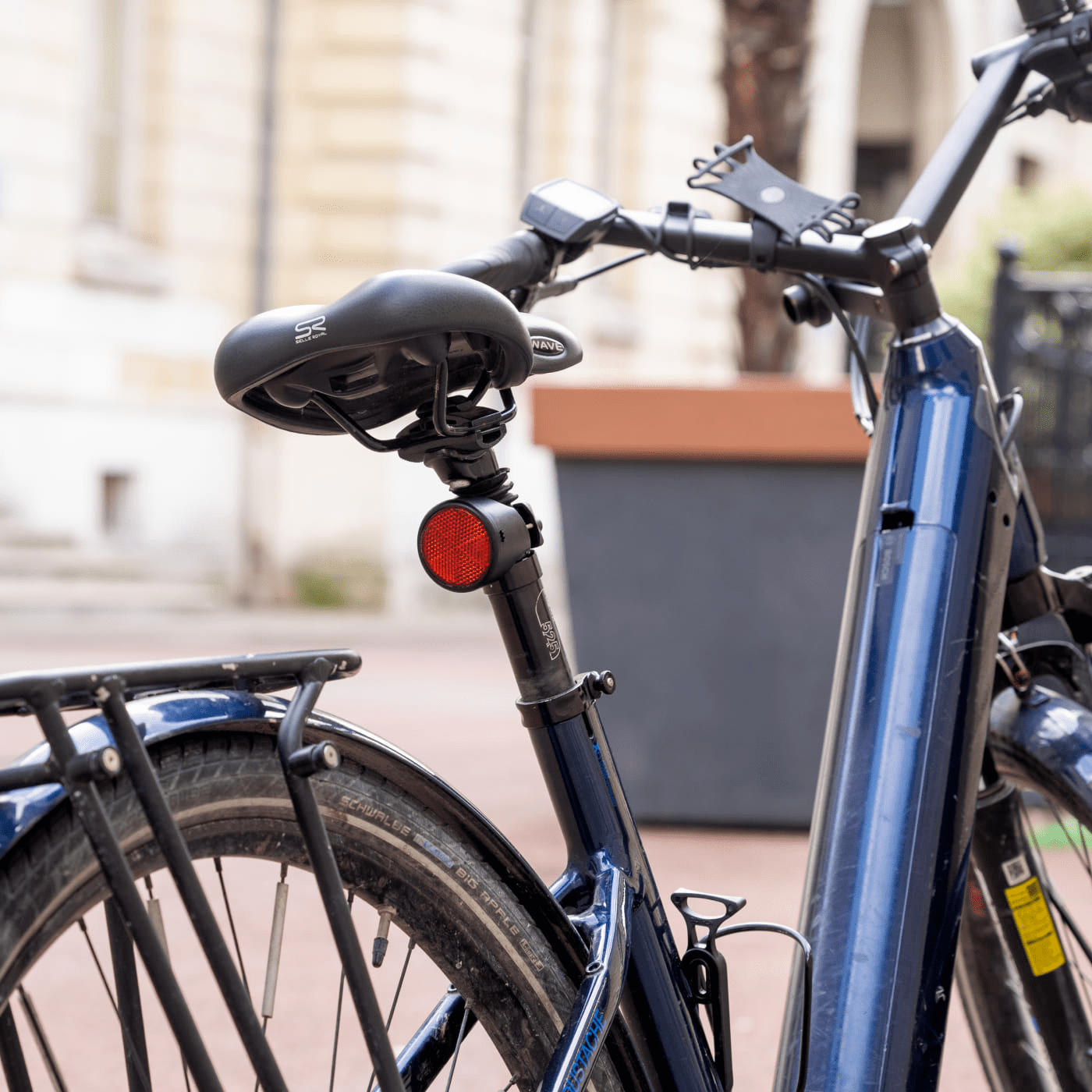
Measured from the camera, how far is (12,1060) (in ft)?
2.92

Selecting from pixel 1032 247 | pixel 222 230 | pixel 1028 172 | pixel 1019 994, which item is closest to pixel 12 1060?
pixel 1019 994

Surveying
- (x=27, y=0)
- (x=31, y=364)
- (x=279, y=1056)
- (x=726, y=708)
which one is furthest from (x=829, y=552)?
(x=27, y=0)

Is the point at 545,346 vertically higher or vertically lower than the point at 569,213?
lower

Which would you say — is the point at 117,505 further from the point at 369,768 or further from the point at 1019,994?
the point at 369,768

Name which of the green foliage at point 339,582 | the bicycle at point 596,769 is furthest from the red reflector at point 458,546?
the green foliage at point 339,582

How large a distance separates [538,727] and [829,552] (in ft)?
9.09

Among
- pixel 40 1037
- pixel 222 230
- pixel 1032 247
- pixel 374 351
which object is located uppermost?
pixel 222 230

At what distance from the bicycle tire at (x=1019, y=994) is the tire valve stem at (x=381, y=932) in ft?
2.30

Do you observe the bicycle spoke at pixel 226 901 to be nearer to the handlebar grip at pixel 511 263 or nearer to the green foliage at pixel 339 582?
the handlebar grip at pixel 511 263

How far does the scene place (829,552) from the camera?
3.90 meters

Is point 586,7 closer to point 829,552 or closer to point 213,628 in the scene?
point 213,628

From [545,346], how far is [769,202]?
0.27 metres

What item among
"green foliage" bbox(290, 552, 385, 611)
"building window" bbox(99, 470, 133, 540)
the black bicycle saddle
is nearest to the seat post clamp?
the black bicycle saddle

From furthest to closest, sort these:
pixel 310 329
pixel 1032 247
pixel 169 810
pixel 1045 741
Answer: pixel 1032 247, pixel 1045 741, pixel 310 329, pixel 169 810
